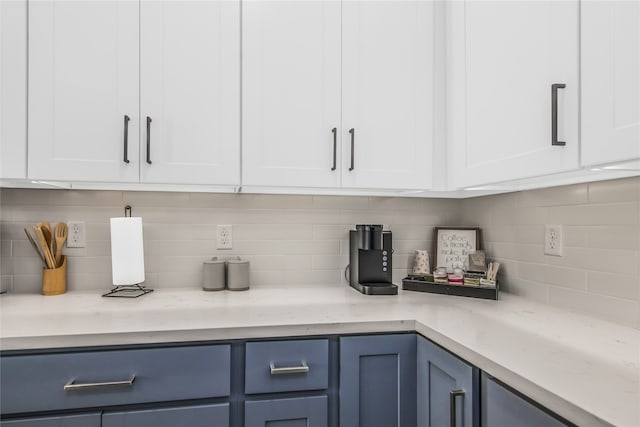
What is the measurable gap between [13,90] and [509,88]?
65.9 inches

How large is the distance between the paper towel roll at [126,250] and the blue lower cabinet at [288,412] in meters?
0.78

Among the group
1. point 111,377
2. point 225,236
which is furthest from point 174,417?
point 225,236

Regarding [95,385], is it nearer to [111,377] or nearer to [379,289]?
[111,377]

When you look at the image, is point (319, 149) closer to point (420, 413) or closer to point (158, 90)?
point (158, 90)

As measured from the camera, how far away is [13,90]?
145 cm

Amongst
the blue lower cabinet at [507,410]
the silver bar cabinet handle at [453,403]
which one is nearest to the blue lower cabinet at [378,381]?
the silver bar cabinet handle at [453,403]

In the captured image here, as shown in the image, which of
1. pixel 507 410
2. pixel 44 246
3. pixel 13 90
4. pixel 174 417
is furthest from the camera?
pixel 44 246

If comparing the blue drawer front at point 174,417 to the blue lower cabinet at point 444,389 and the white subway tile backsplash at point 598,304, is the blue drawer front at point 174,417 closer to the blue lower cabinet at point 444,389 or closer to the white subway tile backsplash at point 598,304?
the blue lower cabinet at point 444,389

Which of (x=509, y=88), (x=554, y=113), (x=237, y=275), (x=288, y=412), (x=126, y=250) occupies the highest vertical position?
(x=509, y=88)

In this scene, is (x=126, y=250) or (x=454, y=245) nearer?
(x=126, y=250)

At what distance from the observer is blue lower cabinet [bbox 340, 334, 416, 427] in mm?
1319

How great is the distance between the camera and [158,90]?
1.55 m

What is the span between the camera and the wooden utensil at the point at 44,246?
5.44 feet

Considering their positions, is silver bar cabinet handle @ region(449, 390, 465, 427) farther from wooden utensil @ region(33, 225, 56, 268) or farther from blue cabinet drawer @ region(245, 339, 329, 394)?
wooden utensil @ region(33, 225, 56, 268)
